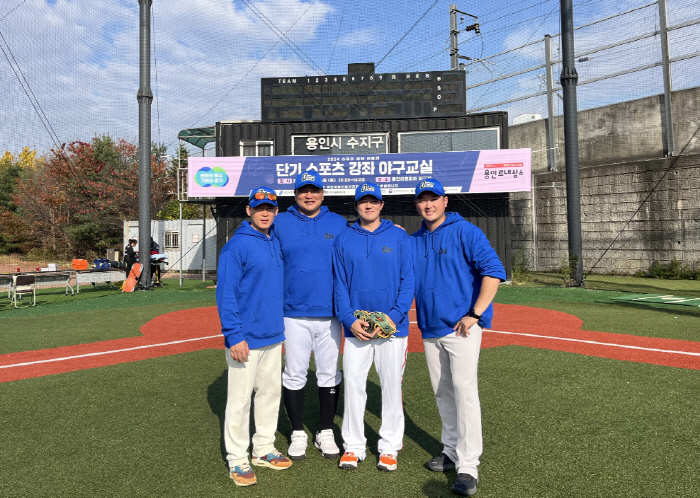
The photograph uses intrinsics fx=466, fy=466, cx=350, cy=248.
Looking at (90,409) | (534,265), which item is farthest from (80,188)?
(90,409)

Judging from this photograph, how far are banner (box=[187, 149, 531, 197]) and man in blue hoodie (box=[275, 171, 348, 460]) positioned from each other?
13.9 metres

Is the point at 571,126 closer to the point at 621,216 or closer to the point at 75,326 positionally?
the point at 621,216

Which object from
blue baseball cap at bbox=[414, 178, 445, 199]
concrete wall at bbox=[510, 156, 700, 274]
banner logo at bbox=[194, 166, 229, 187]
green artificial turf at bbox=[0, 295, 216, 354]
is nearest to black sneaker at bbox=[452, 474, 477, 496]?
blue baseball cap at bbox=[414, 178, 445, 199]

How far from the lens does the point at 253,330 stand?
130 inches

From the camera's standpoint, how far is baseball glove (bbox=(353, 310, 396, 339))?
3.21 meters

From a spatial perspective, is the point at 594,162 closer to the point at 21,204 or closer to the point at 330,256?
the point at 330,256

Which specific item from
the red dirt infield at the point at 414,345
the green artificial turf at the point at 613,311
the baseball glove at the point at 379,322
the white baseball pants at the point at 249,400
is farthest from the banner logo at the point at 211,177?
the baseball glove at the point at 379,322

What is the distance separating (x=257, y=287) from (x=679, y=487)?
9.94 ft

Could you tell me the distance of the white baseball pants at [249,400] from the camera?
3.23 meters

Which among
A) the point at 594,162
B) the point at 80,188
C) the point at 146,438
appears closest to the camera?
the point at 146,438

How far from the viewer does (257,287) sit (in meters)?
3.34

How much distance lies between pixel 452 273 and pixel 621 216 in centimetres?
1861

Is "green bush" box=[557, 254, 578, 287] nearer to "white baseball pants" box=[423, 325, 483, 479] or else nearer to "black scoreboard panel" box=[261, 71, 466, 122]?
"black scoreboard panel" box=[261, 71, 466, 122]

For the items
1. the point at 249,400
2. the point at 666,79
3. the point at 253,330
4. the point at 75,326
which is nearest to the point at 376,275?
the point at 253,330
